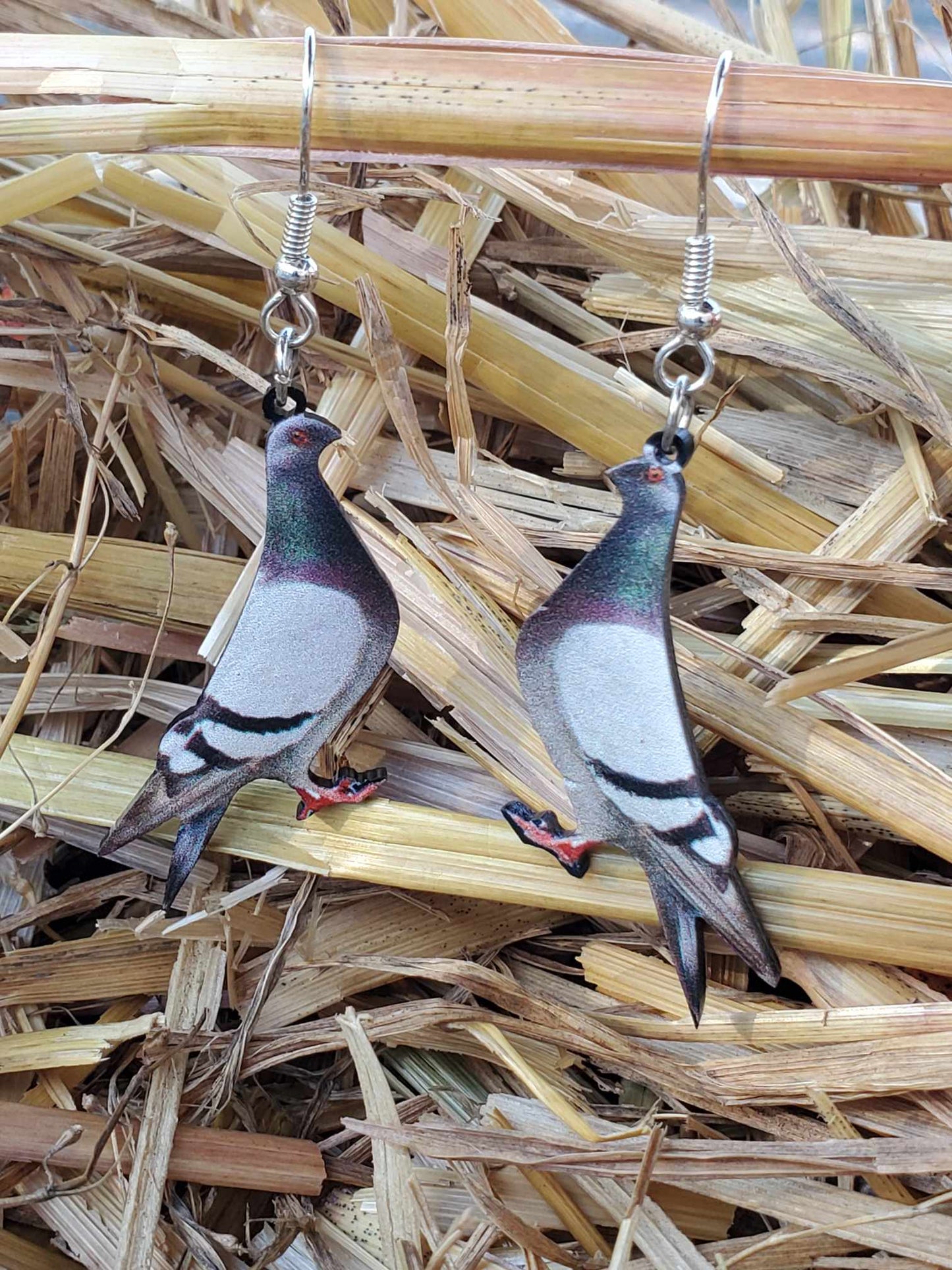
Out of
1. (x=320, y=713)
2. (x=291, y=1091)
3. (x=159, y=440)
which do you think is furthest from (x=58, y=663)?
(x=291, y=1091)

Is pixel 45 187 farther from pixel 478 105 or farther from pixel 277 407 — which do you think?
pixel 478 105

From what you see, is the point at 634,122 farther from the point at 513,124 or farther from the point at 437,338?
the point at 437,338

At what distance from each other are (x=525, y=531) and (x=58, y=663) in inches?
18.1

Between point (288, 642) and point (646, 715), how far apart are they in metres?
0.26

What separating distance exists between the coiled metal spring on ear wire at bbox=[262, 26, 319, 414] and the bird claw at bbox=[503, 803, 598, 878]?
1.12ft

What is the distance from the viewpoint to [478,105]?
68cm

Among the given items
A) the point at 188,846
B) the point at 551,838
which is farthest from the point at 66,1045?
the point at 551,838

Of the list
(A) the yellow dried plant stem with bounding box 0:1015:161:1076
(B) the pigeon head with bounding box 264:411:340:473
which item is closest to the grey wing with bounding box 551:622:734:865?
(B) the pigeon head with bounding box 264:411:340:473

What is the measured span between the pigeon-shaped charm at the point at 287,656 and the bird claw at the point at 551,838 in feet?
0.49

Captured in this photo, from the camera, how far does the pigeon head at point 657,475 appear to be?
2.41 feet

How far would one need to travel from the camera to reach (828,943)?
778mm

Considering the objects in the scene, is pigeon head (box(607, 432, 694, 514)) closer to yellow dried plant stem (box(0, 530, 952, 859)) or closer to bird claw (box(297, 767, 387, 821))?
yellow dried plant stem (box(0, 530, 952, 859))

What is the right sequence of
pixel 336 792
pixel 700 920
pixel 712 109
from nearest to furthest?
pixel 712 109, pixel 700 920, pixel 336 792

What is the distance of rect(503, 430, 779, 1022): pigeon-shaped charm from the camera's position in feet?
2.42
